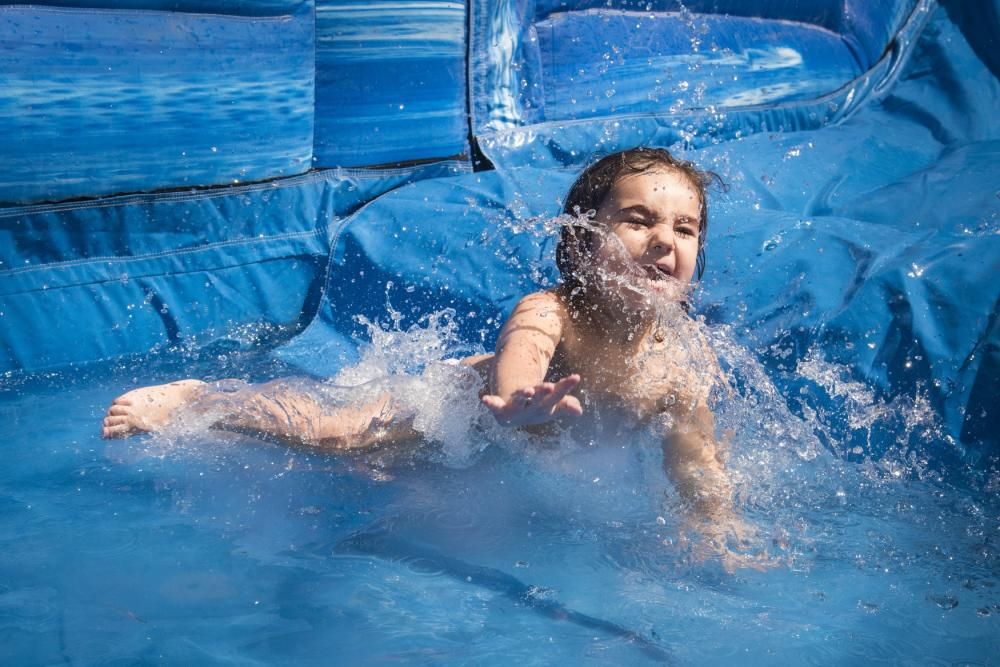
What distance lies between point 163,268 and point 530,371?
4.42ft

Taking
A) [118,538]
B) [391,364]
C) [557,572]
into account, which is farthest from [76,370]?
[557,572]

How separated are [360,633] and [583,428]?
0.76 metres

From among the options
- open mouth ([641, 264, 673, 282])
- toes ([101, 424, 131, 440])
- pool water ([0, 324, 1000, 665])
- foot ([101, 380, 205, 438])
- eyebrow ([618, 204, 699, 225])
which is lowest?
toes ([101, 424, 131, 440])

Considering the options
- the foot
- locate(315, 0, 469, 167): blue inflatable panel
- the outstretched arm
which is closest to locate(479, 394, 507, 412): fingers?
the outstretched arm

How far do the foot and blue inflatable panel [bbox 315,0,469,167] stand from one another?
3.59 feet

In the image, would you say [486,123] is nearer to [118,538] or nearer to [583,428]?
[583,428]

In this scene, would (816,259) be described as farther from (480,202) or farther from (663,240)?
(480,202)

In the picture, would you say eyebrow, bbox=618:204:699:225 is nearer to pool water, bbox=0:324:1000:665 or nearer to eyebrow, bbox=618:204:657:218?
eyebrow, bbox=618:204:657:218

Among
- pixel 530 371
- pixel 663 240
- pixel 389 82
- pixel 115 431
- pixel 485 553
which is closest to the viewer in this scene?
pixel 485 553

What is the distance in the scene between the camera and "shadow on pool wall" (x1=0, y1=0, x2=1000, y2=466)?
2.40m

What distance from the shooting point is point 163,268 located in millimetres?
2789

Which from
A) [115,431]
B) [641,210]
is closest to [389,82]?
[641,210]

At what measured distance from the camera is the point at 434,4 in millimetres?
3172

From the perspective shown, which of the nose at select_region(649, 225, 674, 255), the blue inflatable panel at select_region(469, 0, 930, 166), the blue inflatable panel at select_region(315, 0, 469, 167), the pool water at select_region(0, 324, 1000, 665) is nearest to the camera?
the pool water at select_region(0, 324, 1000, 665)
